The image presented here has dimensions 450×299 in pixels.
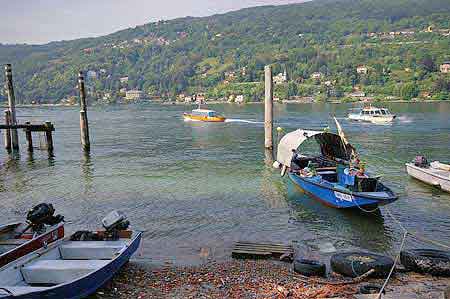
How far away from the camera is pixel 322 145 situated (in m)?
32.5

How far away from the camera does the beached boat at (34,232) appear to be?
51.1 feet

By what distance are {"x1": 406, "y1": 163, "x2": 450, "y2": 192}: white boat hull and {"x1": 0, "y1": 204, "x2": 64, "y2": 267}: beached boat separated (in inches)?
842

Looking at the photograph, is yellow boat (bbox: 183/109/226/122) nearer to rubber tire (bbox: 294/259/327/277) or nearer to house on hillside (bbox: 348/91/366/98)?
rubber tire (bbox: 294/259/327/277)

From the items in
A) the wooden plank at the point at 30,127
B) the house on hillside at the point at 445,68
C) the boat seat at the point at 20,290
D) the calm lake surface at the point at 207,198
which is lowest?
the calm lake surface at the point at 207,198

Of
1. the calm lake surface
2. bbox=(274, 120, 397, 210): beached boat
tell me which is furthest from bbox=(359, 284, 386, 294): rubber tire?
bbox=(274, 120, 397, 210): beached boat

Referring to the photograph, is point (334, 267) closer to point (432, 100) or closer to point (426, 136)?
point (426, 136)

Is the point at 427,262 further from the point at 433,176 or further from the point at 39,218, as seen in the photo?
the point at 433,176

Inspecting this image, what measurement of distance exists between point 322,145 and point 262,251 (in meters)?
16.4

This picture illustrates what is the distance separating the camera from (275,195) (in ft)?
91.9

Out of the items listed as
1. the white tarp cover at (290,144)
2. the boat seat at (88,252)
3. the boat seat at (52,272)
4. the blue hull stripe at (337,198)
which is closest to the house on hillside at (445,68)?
the white tarp cover at (290,144)

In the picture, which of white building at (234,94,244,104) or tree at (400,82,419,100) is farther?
white building at (234,94,244,104)

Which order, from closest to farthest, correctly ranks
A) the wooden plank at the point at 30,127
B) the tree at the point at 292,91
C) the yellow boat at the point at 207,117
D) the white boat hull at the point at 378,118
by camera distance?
1. the wooden plank at the point at 30,127
2. the white boat hull at the point at 378,118
3. the yellow boat at the point at 207,117
4. the tree at the point at 292,91

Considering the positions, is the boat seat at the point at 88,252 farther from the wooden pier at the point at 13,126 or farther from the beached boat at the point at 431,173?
the wooden pier at the point at 13,126

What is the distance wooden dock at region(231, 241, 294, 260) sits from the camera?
56.7 ft
